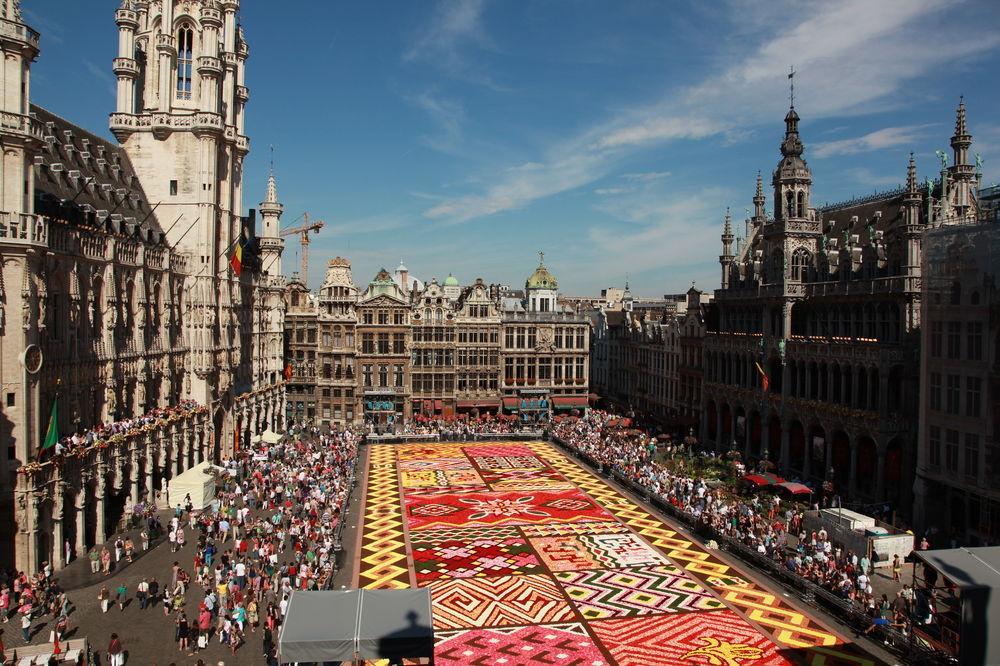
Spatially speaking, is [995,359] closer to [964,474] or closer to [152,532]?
[964,474]

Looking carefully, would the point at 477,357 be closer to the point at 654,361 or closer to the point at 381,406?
the point at 381,406

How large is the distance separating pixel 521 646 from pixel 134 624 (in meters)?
13.4

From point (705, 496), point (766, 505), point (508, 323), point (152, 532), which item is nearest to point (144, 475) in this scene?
point (152, 532)

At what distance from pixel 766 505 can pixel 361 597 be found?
29023 mm

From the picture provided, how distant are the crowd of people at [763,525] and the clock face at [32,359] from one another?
31.0m

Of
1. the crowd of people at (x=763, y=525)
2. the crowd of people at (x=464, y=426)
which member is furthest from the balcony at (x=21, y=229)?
the crowd of people at (x=464, y=426)

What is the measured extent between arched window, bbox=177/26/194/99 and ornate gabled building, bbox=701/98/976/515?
44971 mm

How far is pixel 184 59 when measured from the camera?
53.5 meters

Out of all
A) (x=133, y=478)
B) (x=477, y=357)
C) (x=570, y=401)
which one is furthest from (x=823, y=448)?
(x=133, y=478)

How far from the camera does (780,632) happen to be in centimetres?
2402

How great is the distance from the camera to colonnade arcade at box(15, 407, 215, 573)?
2833 cm

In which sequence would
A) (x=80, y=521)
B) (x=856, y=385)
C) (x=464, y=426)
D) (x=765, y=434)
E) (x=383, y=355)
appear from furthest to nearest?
(x=383, y=355) → (x=464, y=426) → (x=765, y=434) → (x=856, y=385) → (x=80, y=521)

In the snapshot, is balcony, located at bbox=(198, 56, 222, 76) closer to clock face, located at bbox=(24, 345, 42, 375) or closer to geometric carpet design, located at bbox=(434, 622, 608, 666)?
clock face, located at bbox=(24, 345, 42, 375)

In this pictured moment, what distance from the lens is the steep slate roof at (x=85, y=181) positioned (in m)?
36.5
